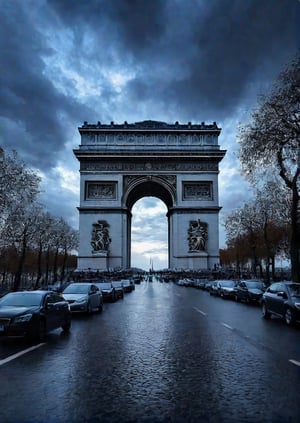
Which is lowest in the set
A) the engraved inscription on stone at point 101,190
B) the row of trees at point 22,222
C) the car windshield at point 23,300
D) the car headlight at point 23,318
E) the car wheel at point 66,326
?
the car wheel at point 66,326

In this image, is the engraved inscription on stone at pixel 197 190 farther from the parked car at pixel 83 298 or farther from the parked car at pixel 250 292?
the parked car at pixel 83 298

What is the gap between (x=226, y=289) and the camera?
3044 cm

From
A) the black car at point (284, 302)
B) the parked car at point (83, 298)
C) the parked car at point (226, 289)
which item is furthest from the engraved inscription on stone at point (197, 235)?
the black car at point (284, 302)

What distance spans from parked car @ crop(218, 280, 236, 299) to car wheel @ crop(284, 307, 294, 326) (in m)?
14.8

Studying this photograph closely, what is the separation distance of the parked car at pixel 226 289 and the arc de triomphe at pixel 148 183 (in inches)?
1058

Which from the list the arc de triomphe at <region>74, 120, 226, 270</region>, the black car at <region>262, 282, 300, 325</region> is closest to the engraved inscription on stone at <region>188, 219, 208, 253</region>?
the arc de triomphe at <region>74, 120, 226, 270</region>

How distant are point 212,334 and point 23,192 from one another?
24.2 meters

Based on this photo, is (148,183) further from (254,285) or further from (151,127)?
(254,285)

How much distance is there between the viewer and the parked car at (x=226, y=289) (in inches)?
1171

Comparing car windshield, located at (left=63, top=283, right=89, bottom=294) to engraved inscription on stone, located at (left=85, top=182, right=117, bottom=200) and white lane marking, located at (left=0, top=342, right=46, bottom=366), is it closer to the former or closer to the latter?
white lane marking, located at (left=0, top=342, right=46, bottom=366)

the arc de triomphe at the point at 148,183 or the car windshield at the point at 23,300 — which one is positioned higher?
the arc de triomphe at the point at 148,183

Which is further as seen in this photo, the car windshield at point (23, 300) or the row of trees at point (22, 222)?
the row of trees at point (22, 222)

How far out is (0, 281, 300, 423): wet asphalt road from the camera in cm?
507

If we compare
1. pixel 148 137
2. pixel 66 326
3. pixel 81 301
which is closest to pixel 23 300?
pixel 66 326
